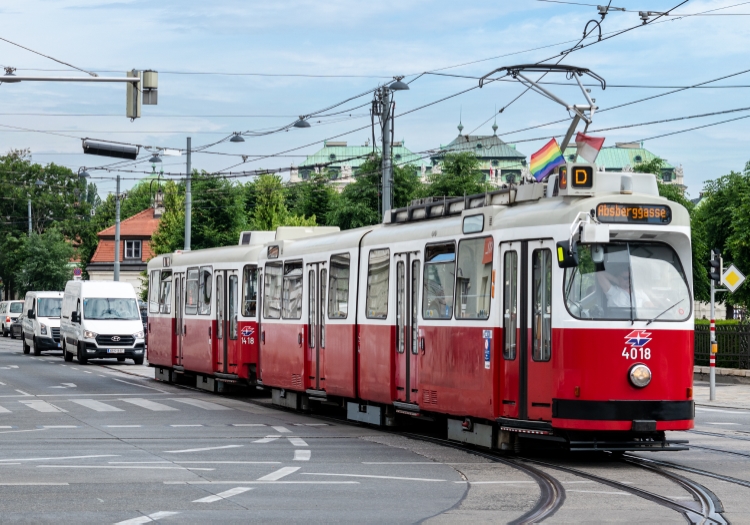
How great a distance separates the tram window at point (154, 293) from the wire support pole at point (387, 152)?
6.15 metres

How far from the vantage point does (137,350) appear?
140 ft

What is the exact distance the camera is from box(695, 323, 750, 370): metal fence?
3334 cm

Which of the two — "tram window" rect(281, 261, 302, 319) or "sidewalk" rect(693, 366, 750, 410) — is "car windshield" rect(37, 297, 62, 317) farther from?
"tram window" rect(281, 261, 302, 319)

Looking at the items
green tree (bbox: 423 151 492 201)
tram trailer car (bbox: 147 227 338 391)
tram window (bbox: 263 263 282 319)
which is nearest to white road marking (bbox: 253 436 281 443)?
tram window (bbox: 263 263 282 319)

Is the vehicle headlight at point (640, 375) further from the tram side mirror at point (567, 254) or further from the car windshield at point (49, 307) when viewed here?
the car windshield at point (49, 307)

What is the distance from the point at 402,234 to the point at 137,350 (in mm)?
25882

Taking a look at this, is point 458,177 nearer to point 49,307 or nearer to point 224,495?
point 49,307

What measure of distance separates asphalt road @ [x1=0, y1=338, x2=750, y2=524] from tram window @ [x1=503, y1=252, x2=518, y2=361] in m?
1.34

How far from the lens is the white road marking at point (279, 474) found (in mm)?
13180

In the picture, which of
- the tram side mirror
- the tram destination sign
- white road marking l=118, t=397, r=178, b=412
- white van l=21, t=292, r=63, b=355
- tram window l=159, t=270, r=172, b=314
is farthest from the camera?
white van l=21, t=292, r=63, b=355

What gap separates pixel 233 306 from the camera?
26906 mm

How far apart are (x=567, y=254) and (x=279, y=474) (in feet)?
12.5

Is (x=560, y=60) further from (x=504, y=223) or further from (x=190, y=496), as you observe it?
(x=190, y=496)

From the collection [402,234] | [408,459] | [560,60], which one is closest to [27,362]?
[560,60]
